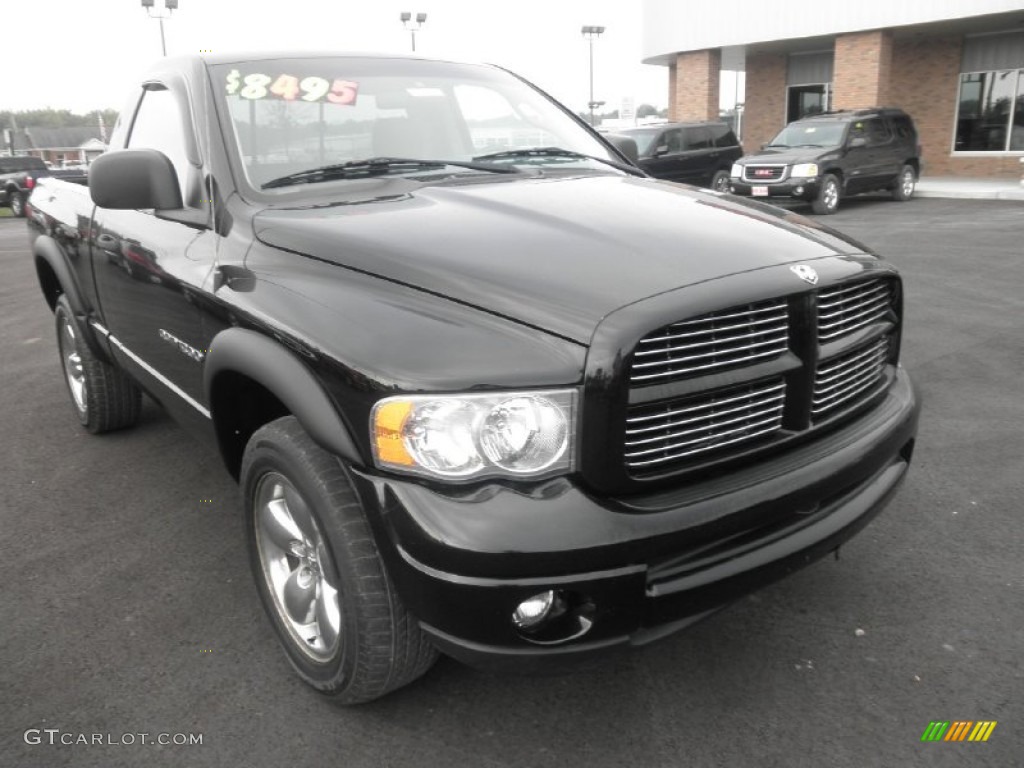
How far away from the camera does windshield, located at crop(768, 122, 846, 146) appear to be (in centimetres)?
1592

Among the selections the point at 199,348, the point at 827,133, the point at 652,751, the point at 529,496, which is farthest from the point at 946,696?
the point at 827,133

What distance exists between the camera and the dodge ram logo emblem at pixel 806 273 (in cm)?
218

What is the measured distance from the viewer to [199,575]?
10.4ft

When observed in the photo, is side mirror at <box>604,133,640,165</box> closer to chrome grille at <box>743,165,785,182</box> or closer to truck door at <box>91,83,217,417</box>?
truck door at <box>91,83,217,417</box>

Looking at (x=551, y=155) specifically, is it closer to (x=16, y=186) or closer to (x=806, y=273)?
(x=806, y=273)

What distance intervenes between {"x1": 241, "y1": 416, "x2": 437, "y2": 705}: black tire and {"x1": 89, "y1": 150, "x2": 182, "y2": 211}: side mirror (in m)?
1.00

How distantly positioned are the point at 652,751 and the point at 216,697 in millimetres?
1261

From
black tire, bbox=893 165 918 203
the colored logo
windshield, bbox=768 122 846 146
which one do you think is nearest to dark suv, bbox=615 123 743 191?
windshield, bbox=768 122 846 146

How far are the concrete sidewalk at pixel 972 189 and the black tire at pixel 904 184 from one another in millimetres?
1221

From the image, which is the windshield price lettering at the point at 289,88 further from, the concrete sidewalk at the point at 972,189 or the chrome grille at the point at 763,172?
the concrete sidewalk at the point at 972,189

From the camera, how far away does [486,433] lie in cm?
192

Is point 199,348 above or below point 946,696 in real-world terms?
above

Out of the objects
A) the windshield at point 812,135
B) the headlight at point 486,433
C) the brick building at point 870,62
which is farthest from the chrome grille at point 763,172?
the headlight at point 486,433

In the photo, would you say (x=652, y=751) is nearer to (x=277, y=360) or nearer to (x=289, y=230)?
(x=277, y=360)
